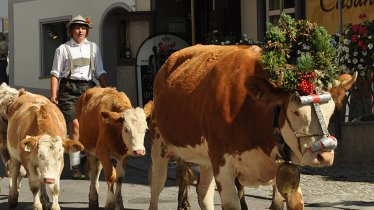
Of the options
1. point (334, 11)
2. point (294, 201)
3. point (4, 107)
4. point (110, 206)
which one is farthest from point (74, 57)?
point (334, 11)

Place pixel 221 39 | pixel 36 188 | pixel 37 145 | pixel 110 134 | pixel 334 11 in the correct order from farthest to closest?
pixel 221 39 → pixel 334 11 → pixel 110 134 → pixel 36 188 → pixel 37 145

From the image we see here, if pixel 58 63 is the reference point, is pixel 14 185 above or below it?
below

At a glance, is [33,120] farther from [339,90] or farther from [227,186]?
[339,90]

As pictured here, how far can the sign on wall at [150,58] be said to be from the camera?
20.0 m

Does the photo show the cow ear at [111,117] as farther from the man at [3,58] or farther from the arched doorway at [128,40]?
the man at [3,58]

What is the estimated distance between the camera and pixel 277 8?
19.0 metres

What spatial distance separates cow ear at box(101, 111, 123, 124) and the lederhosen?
244 cm

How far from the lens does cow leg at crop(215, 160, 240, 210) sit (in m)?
7.32

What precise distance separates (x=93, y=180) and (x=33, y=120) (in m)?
1.06

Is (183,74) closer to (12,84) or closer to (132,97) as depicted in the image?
(132,97)

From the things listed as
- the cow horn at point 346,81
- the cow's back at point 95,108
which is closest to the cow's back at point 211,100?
the cow horn at point 346,81

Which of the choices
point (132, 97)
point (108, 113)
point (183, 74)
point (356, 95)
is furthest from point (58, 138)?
point (132, 97)

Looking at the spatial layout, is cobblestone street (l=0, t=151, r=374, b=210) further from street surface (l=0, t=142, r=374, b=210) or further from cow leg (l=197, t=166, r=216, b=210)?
cow leg (l=197, t=166, r=216, b=210)

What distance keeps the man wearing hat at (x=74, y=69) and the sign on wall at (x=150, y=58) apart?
7329 millimetres
